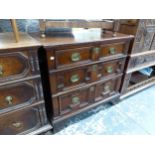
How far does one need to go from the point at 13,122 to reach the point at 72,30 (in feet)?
2.93

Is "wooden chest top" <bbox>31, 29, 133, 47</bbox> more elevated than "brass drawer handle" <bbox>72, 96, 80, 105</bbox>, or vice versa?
"wooden chest top" <bbox>31, 29, 133, 47</bbox>

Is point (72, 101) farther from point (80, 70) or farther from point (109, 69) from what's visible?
point (109, 69)

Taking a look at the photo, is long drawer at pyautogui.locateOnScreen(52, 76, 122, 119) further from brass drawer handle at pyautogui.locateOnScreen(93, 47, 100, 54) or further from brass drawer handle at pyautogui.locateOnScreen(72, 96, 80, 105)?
brass drawer handle at pyautogui.locateOnScreen(93, 47, 100, 54)

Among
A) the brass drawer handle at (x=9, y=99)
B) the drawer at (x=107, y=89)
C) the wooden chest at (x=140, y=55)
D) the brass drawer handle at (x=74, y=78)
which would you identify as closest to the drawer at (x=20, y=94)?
the brass drawer handle at (x=9, y=99)

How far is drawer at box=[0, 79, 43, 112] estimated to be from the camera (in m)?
0.83

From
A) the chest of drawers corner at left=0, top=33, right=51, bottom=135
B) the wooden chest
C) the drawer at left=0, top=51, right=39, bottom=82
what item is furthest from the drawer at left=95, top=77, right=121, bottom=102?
the drawer at left=0, top=51, right=39, bottom=82

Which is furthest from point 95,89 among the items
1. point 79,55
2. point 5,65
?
point 5,65

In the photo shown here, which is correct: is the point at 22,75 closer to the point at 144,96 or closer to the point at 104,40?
the point at 104,40

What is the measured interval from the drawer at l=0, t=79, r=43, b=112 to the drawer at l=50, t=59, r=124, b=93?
12 centimetres

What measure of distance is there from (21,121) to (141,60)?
1.37 metres

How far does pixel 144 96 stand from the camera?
1.75 metres

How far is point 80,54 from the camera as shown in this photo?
0.99m

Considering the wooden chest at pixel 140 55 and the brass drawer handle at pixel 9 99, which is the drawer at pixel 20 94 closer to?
the brass drawer handle at pixel 9 99

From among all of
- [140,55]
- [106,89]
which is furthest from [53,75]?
[140,55]
